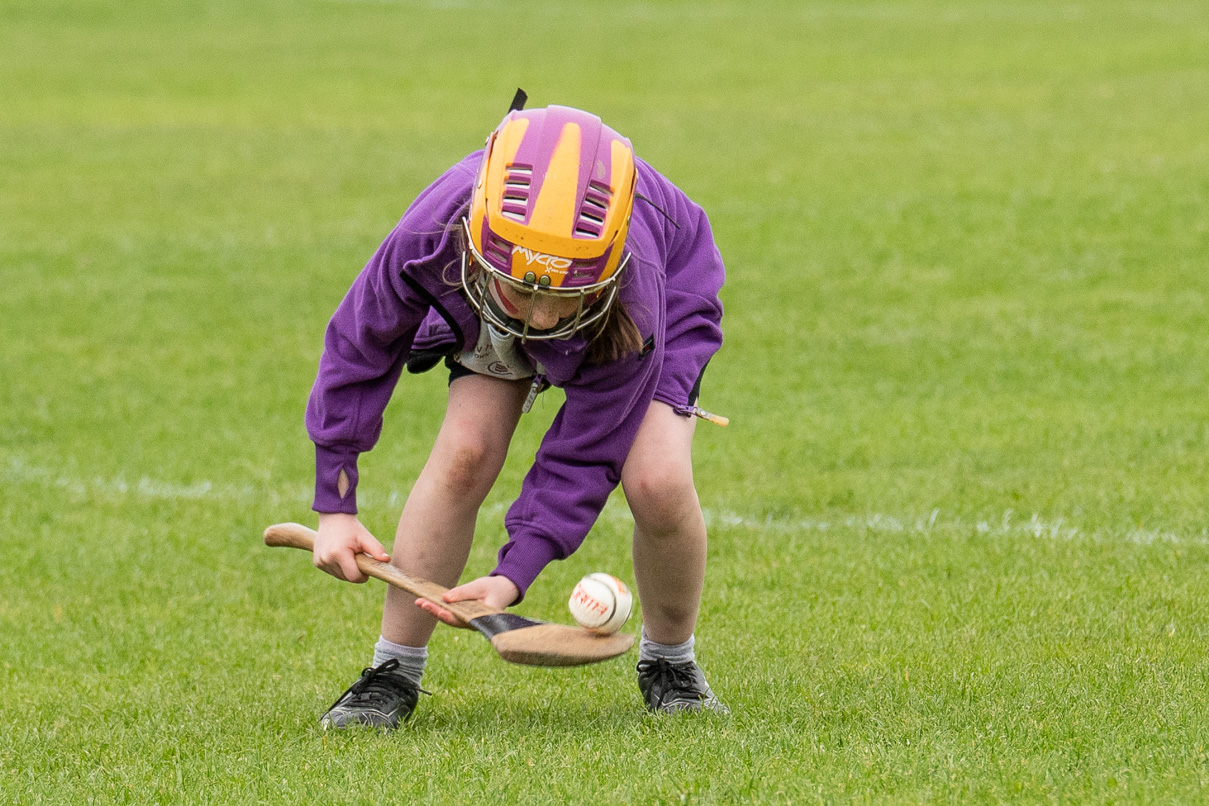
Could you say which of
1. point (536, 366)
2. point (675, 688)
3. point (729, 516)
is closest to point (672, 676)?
point (675, 688)

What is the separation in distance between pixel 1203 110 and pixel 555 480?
48.4ft

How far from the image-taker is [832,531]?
6426mm

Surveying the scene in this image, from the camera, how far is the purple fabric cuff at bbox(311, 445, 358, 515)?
418cm

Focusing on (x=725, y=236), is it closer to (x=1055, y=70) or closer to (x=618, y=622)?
(x=618, y=622)

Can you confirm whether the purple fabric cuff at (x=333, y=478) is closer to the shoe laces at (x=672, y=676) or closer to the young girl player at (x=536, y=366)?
the young girl player at (x=536, y=366)

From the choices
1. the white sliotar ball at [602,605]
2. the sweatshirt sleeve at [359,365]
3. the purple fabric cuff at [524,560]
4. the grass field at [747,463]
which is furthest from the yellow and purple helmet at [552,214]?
the grass field at [747,463]

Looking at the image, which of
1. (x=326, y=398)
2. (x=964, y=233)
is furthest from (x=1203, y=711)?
(x=964, y=233)

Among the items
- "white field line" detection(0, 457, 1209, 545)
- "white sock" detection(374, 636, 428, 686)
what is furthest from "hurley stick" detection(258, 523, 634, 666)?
"white field line" detection(0, 457, 1209, 545)

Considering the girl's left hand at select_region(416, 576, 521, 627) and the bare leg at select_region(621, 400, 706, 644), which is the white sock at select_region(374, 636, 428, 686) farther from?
the bare leg at select_region(621, 400, 706, 644)

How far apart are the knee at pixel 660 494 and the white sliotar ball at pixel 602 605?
0.60 ft

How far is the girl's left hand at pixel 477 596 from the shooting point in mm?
3967

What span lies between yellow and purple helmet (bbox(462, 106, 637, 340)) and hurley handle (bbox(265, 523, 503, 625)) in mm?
697

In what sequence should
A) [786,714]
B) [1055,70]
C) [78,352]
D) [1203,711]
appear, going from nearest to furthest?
[1203,711]
[786,714]
[78,352]
[1055,70]

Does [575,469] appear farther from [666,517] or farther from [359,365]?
[359,365]
